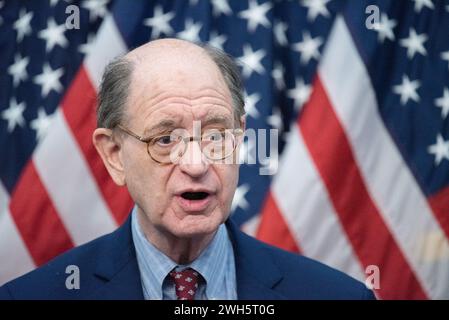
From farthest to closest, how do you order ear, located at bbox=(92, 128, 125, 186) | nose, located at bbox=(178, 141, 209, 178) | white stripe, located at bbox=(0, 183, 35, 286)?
1. white stripe, located at bbox=(0, 183, 35, 286)
2. ear, located at bbox=(92, 128, 125, 186)
3. nose, located at bbox=(178, 141, 209, 178)

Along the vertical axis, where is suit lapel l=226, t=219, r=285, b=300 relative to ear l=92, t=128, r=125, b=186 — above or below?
below

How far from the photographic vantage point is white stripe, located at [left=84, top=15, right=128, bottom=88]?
3.27 meters

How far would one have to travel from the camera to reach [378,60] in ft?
10.9

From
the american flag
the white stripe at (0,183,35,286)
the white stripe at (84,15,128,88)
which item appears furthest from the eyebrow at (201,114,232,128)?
the white stripe at (0,183,35,286)

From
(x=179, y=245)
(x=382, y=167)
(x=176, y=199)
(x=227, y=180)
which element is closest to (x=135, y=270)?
(x=179, y=245)

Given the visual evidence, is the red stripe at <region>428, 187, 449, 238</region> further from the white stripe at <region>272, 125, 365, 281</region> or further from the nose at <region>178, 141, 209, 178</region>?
the nose at <region>178, 141, 209, 178</region>

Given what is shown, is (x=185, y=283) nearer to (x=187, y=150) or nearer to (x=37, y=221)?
(x=187, y=150)

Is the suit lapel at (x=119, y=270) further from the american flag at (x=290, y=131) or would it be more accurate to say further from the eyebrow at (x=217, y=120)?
the american flag at (x=290, y=131)

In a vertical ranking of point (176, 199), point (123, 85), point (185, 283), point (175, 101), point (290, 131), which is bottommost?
point (185, 283)

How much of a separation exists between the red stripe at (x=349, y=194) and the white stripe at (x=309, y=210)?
0.03 meters

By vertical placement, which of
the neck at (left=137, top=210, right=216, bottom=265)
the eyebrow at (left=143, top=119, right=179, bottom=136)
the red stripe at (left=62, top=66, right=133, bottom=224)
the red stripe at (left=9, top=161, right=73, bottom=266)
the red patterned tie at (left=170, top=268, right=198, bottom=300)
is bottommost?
the red patterned tie at (left=170, top=268, right=198, bottom=300)

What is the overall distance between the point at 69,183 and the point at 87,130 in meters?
0.24

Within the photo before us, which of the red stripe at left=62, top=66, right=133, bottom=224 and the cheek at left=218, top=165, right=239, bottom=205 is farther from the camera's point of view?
the red stripe at left=62, top=66, right=133, bottom=224

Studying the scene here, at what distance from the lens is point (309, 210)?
10.8ft
